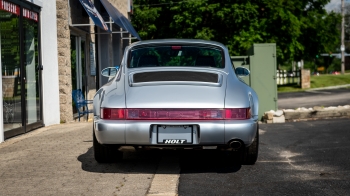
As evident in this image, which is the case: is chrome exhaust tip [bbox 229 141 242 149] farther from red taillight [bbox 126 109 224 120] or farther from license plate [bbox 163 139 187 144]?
license plate [bbox 163 139 187 144]

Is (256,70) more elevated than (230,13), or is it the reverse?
(230,13)

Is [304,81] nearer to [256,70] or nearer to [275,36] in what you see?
[275,36]

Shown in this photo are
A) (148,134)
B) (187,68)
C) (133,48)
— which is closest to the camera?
(148,134)

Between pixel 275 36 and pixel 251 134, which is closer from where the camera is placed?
pixel 251 134

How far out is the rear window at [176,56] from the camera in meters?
7.78

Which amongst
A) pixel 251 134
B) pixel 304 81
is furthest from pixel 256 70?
pixel 304 81

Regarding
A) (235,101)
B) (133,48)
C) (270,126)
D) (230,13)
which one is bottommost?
(270,126)

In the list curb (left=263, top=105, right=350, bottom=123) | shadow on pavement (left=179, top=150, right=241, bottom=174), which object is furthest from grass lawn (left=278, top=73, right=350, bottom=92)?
shadow on pavement (left=179, top=150, right=241, bottom=174)

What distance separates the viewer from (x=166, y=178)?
21.7ft

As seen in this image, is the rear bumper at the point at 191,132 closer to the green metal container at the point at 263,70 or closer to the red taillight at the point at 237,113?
the red taillight at the point at 237,113

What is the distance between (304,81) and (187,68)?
1440 inches

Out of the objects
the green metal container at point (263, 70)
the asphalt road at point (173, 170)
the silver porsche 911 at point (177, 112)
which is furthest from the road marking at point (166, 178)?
the green metal container at point (263, 70)

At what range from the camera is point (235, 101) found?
6.68 meters

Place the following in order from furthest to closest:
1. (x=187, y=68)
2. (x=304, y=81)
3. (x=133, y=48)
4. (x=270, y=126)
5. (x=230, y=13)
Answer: (x=304, y=81) < (x=230, y=13) < (x=270, y=126) < (x=133, y=48) < (x=187, y=68)
